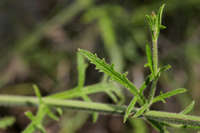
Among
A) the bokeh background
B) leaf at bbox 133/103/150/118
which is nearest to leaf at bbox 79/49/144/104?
leaf at bbox 133/103/150/118

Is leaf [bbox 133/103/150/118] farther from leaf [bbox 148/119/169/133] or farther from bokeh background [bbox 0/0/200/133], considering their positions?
bokeh background [bbox 0/0/200/133]

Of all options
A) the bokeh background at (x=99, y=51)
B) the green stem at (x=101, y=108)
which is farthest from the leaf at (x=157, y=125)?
the bokeh background at (x=99, y=51)

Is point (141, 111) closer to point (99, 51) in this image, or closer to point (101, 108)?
point (101, 108)

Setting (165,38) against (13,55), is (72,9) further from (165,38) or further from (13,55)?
(165,38)

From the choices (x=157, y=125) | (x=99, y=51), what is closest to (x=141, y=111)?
(x=157, y=125)

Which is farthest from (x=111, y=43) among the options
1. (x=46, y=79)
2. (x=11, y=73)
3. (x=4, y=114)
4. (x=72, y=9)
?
(x=4, y=114)

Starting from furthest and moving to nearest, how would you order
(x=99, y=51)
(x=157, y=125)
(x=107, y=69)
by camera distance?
(x=99, y=51) → (x=157, y=125) → (x=107, y=69)
